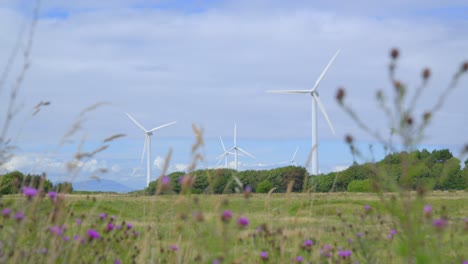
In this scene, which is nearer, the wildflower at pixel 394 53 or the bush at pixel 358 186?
the wildflower at pixel 394 53

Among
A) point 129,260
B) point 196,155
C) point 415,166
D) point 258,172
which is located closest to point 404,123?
point 415,166

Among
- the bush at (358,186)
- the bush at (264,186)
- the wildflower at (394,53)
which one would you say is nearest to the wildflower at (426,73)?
A: the wildflower at (394,53)

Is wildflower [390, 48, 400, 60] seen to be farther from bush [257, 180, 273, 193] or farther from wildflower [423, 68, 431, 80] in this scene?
bush [257, 180, 273, 193]

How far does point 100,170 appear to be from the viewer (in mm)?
4914

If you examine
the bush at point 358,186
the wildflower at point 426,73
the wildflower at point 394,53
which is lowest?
the wildflower at point 426,73

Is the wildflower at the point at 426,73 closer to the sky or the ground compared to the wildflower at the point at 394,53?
closer to the ground

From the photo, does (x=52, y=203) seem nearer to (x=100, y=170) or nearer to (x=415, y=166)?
(x=100, y=170)

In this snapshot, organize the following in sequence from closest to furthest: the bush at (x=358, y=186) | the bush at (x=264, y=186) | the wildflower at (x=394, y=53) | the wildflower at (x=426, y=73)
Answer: the wildflower at (x=426, y=73), the wildflower at (x=394, y=53), the bush at (x=358, y=186), the bush at (x=264, y=186)

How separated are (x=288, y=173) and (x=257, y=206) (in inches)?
1762

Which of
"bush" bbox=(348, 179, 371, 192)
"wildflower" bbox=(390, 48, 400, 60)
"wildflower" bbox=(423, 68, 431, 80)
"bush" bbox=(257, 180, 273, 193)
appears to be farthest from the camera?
"bush" bbox=(257, 180, 273, 193)

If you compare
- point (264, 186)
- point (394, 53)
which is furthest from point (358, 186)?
point (394, 53)

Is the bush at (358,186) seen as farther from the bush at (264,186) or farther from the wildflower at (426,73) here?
the wildflower at (426,73)

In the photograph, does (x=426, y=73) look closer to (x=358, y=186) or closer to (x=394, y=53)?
(x=394, y=53)

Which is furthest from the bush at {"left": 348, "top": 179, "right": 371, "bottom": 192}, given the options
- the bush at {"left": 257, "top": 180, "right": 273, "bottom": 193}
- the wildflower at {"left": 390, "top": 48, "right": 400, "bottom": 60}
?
the wildflower at {"left": 390, "top": 48, "right": 400, "bottom": 60}
